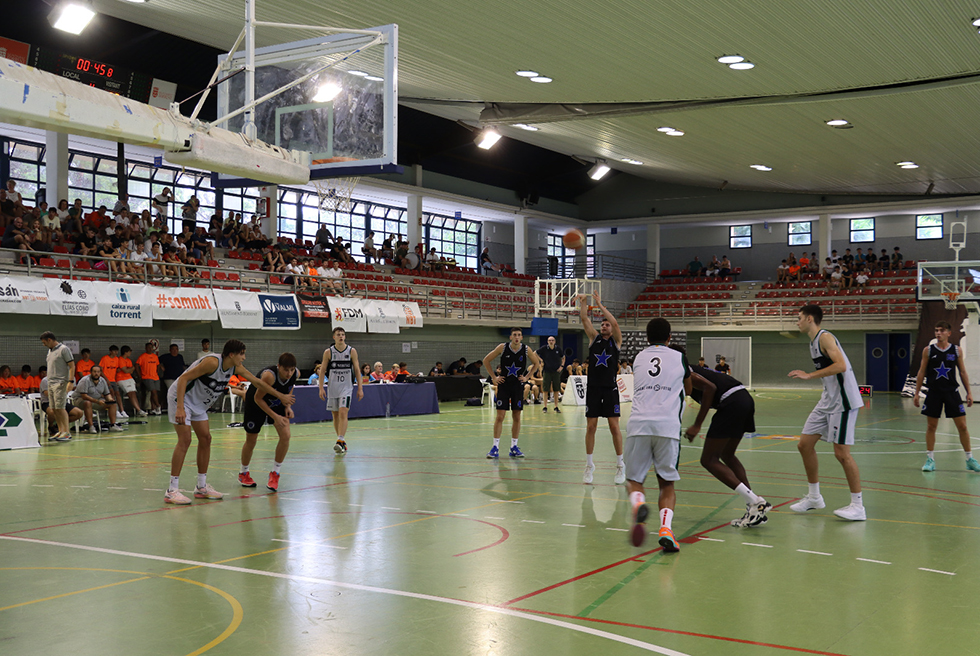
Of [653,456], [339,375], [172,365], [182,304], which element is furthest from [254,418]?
[172,365]

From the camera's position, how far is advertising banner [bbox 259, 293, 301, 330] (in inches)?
924

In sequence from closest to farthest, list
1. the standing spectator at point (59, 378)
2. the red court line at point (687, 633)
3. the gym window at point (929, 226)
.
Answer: the red court line at point (687, 633), the standing spectator at point (59, 378), the gym window at point (929, 226)

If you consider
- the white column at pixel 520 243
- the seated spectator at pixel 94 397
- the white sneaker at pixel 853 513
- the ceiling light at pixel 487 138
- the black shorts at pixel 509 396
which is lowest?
the white sneaker at pixel 853 513

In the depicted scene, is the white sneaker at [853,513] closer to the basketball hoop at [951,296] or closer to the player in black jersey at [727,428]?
the player in black jersey at [727,428]

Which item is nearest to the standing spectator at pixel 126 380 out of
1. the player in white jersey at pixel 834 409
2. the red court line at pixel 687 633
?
the player in white jersey at pixel 834 409

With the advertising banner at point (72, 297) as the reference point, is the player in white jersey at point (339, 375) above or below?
below

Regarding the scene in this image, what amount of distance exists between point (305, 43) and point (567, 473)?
628 centimetres

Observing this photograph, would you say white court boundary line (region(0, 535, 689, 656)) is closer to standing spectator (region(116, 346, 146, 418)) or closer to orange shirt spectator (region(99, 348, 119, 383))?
orange shirt spectator (region(99, 348, 119, 383))

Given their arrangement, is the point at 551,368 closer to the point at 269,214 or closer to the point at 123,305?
the point at 123,305

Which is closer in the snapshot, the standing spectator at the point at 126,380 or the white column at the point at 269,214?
the standing spectator at the point at 126,380

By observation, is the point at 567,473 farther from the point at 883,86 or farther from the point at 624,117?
the point at 624,117

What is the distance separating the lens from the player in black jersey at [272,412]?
31.8ft

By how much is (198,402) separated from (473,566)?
13.8 ft

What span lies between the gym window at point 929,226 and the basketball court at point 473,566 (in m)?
33.1
